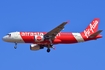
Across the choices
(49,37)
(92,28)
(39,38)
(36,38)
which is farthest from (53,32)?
(92,28)

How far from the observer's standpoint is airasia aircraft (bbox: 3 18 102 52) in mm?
102875

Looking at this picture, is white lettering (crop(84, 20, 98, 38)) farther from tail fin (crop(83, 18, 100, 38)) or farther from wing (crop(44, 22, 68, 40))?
wing (crop(44, 22, 68, 40))

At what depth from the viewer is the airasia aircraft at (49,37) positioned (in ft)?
338

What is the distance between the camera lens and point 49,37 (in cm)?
10388

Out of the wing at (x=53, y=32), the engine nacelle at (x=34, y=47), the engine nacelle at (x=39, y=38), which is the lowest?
the engine nacelle at (x=34, y=47)

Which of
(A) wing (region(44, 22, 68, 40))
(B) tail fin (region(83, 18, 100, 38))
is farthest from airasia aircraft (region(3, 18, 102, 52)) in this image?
(B) tail fin (region(83, 18, 100, 38))

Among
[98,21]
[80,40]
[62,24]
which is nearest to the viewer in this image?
[62,24]

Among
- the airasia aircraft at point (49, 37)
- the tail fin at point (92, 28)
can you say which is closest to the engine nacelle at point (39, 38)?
the airasia aircraft at point (49, 37)

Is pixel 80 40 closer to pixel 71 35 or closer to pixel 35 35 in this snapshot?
pixel 71 35

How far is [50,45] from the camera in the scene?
104 meters

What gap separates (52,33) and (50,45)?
269cm

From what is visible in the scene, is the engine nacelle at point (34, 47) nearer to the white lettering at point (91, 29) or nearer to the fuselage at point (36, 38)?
the fuselage at point (36, 38)

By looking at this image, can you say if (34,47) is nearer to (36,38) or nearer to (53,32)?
(36,38)

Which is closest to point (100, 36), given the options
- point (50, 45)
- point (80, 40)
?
point (80, 40)
